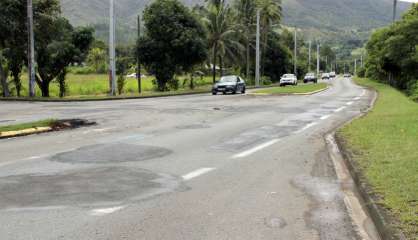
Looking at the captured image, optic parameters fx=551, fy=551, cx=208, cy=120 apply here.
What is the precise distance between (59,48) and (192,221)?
31.2 metres

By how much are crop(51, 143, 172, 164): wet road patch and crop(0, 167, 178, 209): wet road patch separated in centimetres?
101

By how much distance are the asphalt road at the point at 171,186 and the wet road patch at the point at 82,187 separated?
0.01 metres

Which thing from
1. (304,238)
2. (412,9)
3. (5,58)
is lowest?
(304,238)

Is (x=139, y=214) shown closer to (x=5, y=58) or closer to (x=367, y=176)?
(x=367, y=176)

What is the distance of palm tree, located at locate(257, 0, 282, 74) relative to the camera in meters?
72.4

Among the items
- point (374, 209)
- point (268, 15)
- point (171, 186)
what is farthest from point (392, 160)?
point (268, 15)

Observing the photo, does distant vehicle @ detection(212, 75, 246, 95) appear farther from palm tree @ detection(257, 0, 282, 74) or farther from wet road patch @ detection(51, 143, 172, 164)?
palm tree @ detection(257, 0, 282, 74)

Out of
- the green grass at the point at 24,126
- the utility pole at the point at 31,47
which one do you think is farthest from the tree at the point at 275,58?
the green grass at the point at 24,126

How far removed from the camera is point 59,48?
35406 mm

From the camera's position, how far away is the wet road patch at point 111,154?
395 inches

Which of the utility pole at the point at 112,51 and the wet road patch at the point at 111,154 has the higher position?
the utility pole at the point at 112,51

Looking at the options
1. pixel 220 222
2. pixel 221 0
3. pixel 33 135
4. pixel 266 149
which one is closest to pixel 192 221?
pixel 220 222

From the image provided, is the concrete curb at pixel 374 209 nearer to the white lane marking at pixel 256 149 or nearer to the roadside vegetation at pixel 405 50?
the white lane marking at pixel 256 149

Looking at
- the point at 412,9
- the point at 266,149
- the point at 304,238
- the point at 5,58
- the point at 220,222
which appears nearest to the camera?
the point at 304,238
